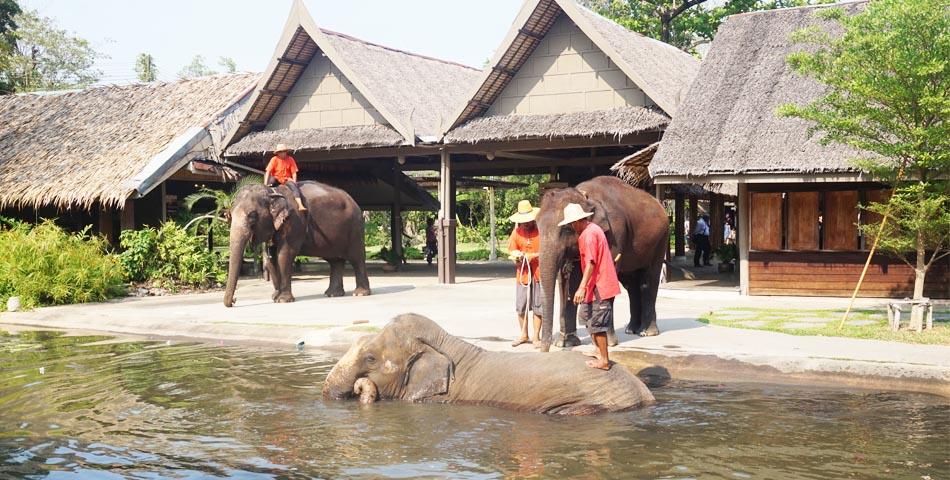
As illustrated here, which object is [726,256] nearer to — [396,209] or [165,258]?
[396,209]

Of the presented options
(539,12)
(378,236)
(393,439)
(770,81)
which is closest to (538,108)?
(539,12)

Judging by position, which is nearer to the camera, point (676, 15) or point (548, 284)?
point (548, 284)

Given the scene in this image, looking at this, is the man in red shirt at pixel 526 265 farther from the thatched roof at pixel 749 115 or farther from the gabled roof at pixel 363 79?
the gabled roof at pixel 363 79

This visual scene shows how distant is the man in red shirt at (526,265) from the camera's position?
10.7 metres

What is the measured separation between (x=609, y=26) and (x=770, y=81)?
404 centimetres

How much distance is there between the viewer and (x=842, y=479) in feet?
20.1

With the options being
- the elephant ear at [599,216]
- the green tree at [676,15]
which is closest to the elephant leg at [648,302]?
the elephant ear at [599,216]

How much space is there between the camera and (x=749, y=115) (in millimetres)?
16781

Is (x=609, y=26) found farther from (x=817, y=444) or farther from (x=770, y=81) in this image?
(x=817, y=444)

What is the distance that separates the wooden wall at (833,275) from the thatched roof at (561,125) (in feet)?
10.8

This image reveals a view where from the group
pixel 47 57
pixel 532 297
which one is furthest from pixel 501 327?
pixel 47 57

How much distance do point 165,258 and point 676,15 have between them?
2594 cm

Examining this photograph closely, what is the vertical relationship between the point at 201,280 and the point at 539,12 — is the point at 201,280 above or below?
below

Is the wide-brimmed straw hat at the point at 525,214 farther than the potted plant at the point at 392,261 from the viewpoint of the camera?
No
